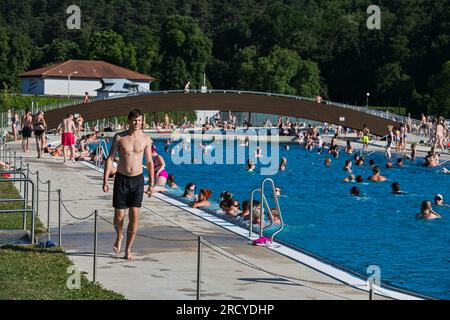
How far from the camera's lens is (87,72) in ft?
306

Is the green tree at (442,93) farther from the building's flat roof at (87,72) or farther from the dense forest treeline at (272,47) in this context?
the building's flat roof at (87,72)

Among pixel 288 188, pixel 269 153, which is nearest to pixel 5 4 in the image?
pixel 269 153

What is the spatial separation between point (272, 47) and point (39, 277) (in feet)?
290

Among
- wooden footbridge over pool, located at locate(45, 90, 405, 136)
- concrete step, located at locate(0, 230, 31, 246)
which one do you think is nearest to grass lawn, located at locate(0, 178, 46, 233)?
concrete step, located at locate(0, 230, 31, 246)

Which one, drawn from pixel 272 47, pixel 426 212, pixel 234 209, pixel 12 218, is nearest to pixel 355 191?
pixel 426 212

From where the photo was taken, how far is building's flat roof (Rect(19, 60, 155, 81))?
92.8m

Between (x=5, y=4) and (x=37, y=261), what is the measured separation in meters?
113

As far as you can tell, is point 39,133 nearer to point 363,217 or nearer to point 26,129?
point 26,129

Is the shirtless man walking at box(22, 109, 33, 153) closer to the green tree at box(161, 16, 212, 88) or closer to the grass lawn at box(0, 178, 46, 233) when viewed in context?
the grass lawn at box(0, 178, 46, 233)

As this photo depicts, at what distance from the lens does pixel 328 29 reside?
104250mm

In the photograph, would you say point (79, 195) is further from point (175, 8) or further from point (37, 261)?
point (175, 8)

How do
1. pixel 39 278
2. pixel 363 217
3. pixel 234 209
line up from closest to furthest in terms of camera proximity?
pixel 39 278, pixel 234 209, pixel 363 217

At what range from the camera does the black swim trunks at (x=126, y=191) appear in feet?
38.7

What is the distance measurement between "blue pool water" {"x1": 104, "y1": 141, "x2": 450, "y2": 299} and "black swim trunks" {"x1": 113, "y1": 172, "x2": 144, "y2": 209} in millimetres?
4212
